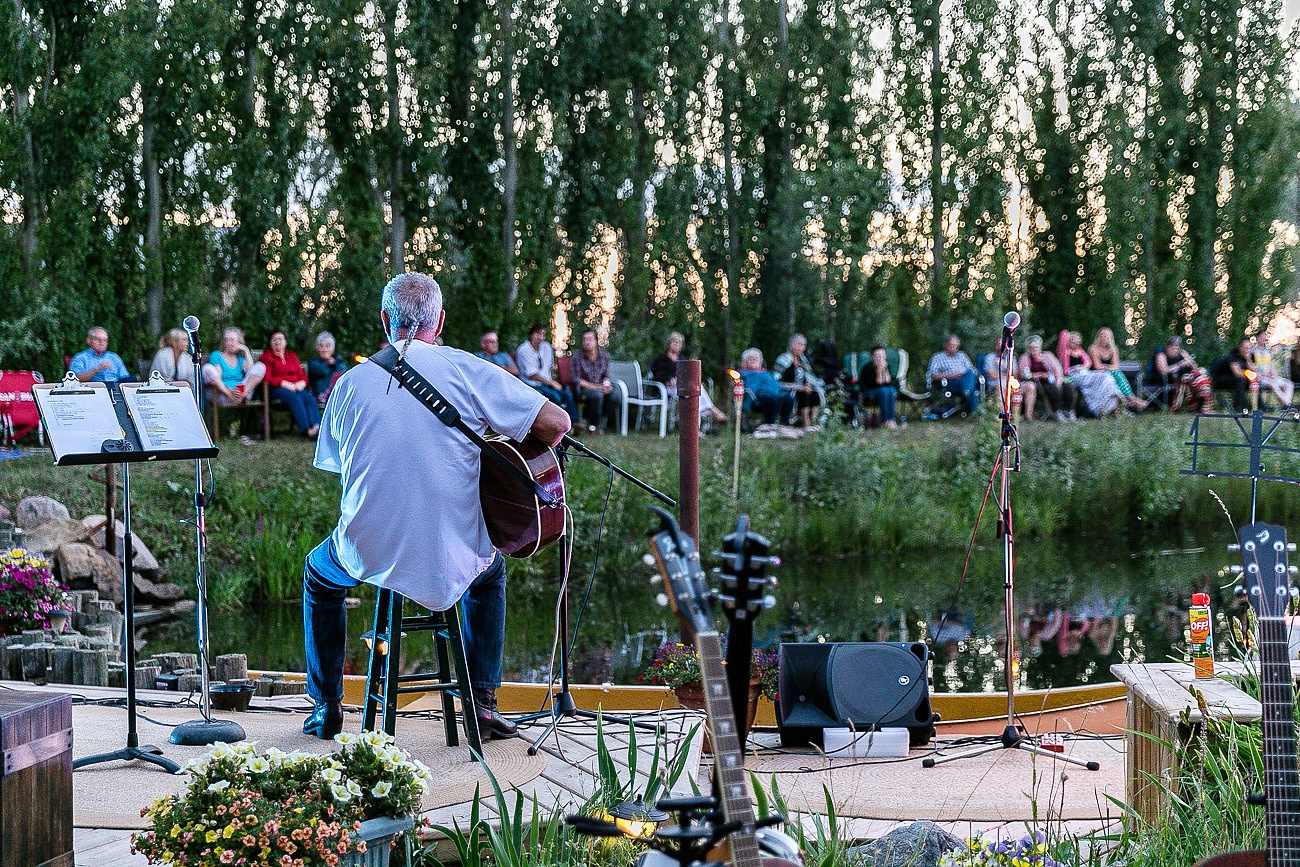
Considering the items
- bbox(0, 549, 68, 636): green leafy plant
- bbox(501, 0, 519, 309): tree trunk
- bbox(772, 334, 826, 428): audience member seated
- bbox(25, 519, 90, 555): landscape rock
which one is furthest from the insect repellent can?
bbox(501, 0, 519, 309): tree trunk

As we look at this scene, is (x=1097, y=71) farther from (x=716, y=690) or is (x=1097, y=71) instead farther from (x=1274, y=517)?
(x=716, y=690)

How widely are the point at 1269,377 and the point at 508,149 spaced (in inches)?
416

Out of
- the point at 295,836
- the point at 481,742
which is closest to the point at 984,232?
the point at 481,742

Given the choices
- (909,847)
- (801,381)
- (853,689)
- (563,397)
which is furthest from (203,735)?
(801,381)

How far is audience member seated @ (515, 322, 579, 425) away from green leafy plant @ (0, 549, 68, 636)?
707 cm

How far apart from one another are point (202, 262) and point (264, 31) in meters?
2.92

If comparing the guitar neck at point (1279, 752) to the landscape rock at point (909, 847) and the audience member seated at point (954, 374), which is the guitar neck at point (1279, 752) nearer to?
the landscape rock at point (909, 847)

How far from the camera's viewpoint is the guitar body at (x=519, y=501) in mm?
4000

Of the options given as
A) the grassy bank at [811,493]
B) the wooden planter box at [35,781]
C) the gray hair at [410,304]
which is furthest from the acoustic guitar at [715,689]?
the grassy bank at [811,493]

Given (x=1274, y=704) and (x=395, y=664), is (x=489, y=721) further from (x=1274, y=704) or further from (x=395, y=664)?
(x=1274, y=704)

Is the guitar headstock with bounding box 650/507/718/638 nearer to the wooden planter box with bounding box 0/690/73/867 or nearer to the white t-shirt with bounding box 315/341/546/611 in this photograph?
the wooden planter box with bounding box 0/690/73/867

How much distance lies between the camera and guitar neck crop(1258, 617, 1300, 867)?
2.54 m

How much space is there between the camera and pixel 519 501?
13.2 feet

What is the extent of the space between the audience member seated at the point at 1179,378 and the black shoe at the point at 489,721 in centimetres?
1490
